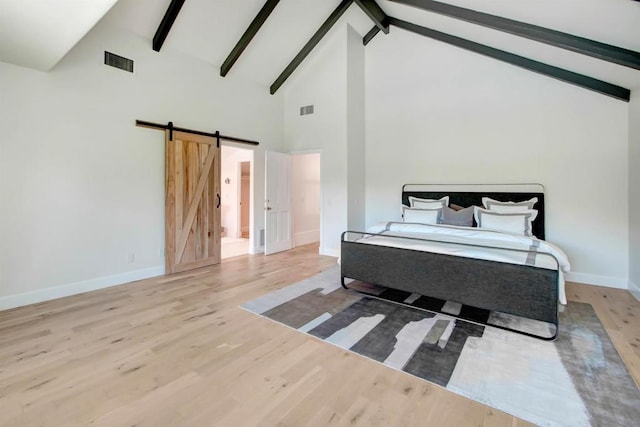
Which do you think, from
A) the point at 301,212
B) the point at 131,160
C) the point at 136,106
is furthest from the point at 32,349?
the point at 301,212

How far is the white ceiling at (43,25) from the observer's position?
89.9 inches

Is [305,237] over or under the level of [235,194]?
under

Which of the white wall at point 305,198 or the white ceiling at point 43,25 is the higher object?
the white ceiling at point 43,25

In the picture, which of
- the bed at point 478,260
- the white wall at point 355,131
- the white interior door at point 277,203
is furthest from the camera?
the white interior door at point 277,203

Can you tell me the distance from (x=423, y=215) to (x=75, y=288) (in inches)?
196

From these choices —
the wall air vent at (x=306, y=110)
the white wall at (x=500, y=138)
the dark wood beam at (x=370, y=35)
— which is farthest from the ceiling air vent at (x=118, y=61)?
the dark wood beam at (x=370, y=35)

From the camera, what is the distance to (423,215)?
4797 millimetres

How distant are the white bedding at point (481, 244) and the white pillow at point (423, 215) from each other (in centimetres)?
39

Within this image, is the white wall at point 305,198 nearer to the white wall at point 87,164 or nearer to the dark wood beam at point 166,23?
the white wall at point 87,164

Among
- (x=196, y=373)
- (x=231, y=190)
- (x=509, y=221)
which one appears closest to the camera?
(x=196, y=373)

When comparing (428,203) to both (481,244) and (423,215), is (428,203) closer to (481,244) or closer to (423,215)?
(423,215)

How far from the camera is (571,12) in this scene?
2822mm

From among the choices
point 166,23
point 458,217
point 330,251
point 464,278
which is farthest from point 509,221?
point 166,23

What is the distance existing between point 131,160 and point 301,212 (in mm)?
3979
